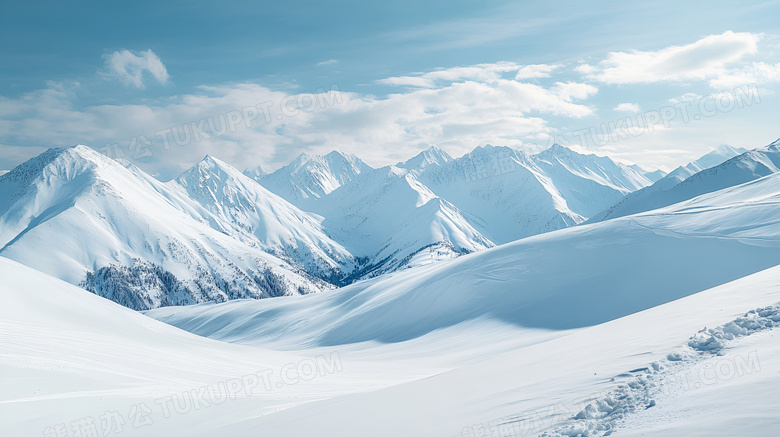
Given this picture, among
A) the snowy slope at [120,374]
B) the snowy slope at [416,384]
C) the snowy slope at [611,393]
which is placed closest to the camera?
the snowy slope at [611,393]

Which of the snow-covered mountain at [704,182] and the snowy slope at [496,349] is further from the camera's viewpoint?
the snow-covered mountain at [704,182]

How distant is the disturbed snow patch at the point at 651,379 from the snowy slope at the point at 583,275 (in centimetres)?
2562

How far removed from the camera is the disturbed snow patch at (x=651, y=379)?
7609 millimetres

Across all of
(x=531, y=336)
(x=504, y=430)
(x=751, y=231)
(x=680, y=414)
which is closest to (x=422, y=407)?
(x=504, y=430)

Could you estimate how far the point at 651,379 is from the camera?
878cm

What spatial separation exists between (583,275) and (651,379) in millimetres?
35517

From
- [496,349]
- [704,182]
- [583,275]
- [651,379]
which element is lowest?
[496,349]

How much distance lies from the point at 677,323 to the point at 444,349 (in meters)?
26.3

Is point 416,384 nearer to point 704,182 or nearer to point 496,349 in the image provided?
point 496,349

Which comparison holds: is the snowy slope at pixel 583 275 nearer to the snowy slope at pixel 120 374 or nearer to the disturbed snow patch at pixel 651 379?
the snowy slope at pixel 120 374

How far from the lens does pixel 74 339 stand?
77.8 feet

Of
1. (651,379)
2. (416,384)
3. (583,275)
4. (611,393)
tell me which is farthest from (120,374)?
(583,275)

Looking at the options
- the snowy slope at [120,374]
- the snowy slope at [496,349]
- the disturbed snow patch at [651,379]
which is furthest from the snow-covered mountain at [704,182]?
the disturbed snow patch at [651,379]

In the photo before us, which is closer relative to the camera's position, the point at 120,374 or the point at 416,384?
the point at 416,384
